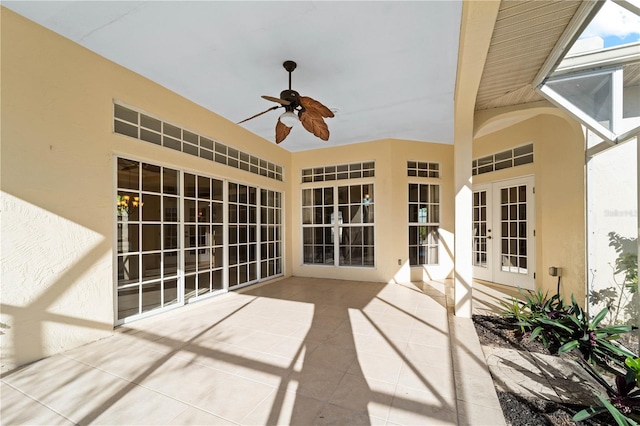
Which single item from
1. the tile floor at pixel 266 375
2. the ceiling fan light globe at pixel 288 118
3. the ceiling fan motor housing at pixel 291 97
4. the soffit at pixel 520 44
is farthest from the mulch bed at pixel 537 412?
the ceiling fan motor housing at pixel 291 97

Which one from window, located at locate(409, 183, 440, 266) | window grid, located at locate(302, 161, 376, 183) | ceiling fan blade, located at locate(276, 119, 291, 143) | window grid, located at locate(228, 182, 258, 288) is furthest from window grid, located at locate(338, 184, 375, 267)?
ceiling fan blade, located at locate(276, 119, 291, 143)

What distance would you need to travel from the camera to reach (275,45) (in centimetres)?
289

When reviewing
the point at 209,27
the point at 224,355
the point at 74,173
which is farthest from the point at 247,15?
the point at 224,355

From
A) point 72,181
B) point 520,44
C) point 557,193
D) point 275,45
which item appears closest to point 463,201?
point 557,193

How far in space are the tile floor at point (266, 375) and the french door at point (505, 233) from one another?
8.01 feet

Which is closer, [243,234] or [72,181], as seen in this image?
[72,181]

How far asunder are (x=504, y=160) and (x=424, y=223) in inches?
79.6

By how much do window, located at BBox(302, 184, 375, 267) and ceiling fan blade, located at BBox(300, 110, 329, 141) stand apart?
3.38 meters

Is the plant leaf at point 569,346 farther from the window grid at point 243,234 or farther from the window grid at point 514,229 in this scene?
the window grid at point 243,234

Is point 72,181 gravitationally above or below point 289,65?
below

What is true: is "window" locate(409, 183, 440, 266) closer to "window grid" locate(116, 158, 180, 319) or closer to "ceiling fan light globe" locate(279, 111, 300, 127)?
"ceiling fan light globe" locate(279, 111, 300, 127)

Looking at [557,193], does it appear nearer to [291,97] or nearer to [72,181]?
[291,97]

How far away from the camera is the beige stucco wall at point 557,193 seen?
12.3ft

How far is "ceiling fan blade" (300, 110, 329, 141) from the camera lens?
9.80 ft
